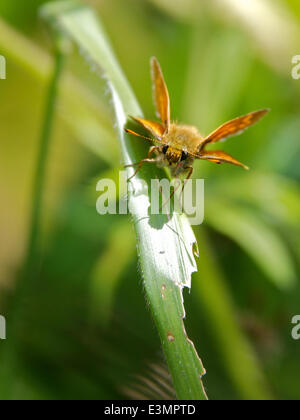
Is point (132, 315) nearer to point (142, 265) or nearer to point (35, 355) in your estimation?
point (35, 355)

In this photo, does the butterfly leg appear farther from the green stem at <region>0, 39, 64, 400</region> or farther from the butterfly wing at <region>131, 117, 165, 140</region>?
the green stem at <region>0, 39, 64, 400</region>

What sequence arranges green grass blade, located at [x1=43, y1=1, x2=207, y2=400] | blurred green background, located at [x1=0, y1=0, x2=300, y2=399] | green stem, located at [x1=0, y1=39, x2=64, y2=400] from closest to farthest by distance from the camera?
green grass blade, located at [x1=43, y1=1, x2=207, y2=400] < green stem, located at [x1=0, y1=39, x2=64, y2=400] < blurred green background, located at [x1=0, y1=0, x2=300, y2=399]

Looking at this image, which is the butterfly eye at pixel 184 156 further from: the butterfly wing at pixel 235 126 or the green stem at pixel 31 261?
the green stem at pixel 31 261

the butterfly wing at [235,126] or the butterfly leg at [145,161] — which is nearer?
the butterfly leg at [145,161]

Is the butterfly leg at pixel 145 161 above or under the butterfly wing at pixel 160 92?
under

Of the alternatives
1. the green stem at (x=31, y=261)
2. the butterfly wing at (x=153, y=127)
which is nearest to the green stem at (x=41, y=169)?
the green stem at (x=31, y=261)

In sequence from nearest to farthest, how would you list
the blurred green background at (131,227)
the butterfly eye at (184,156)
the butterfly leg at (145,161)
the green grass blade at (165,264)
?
the green grass blade at (165,264), the butterfly leg at (145,161), the butterfly eye at (184,156), the blurred green background at (131,227)

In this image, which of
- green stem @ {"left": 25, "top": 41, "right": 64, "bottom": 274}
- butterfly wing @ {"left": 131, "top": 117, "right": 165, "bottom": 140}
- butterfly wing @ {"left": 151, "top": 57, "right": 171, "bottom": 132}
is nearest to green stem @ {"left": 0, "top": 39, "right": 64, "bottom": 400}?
green stem @ {"left": 25, "top": 41, "right": 64, "bottom": 274}
